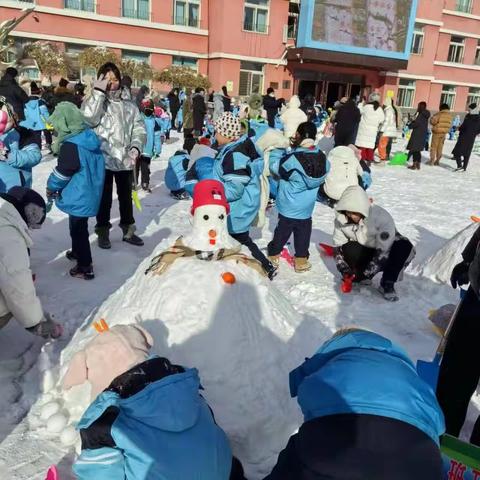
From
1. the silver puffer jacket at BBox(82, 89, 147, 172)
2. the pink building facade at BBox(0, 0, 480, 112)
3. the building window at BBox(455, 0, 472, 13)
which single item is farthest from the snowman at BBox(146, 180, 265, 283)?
the building window at BBox(455, 0, 472, 13)

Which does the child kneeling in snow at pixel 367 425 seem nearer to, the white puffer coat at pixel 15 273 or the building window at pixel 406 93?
the white puffer coat at pixel 15 273

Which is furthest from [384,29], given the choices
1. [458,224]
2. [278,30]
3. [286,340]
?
[286,340]

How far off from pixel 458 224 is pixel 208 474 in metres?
6.78

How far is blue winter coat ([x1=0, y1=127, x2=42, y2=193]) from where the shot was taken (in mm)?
3773

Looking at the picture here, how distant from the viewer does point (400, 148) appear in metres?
17.2

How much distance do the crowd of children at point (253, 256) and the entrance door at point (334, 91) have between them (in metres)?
23.1

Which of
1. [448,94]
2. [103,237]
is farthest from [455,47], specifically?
[103,237]

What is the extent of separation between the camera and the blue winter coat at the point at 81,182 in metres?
4.10

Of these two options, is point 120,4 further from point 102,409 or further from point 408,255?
point 102,409

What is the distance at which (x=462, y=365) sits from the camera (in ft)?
8.18

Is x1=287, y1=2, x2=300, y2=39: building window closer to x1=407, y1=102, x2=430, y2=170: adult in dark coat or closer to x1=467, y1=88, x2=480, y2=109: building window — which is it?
x1=467, y1=88, x2=480, y2=109: building window

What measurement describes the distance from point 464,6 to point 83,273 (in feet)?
120

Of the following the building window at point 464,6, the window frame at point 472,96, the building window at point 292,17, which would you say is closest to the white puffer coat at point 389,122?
the building window at point 292,17

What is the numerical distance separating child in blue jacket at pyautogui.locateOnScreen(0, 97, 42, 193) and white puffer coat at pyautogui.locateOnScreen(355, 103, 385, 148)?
9.08 metres
